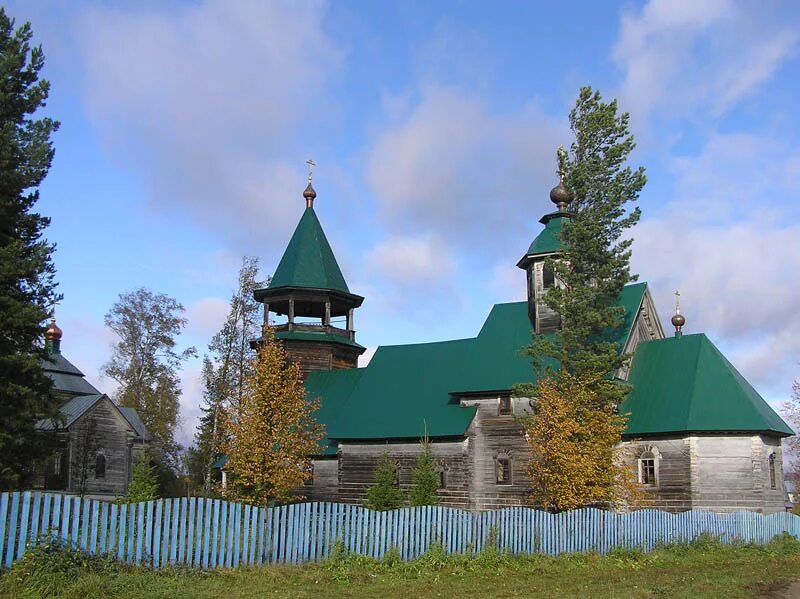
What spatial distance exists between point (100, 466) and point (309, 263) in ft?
49.6

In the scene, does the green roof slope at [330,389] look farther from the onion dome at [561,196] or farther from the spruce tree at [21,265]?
the spruce tree at [21,265]

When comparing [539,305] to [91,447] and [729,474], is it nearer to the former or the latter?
[729,474]

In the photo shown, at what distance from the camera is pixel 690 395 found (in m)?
31.0

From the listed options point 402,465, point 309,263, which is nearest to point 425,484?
point 402,465

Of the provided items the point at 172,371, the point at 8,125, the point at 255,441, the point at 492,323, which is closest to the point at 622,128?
the point at 492,323

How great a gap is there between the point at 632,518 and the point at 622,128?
1524cm

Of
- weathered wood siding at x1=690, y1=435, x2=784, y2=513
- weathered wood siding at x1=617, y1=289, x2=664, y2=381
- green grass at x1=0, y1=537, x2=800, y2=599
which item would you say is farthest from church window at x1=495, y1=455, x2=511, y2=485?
green grass at x1=0, y1=537, x2=800, y2=599

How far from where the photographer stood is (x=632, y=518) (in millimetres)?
23078

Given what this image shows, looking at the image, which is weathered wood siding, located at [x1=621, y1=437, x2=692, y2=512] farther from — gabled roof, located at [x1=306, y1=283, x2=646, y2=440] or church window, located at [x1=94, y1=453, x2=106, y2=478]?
church window, located at [x1=94, y1=453, x2=106, y2=478]

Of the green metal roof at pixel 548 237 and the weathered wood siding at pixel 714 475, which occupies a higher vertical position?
the green metal roof at pixel 548 237

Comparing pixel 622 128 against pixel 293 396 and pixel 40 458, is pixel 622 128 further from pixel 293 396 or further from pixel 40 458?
pixel 40 458

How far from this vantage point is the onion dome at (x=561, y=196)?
119 ft

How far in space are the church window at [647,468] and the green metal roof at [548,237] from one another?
934 centimetres

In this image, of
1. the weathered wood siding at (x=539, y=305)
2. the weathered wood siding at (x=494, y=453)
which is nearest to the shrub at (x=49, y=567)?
the weathered wood siding at (x=494, y=453)
